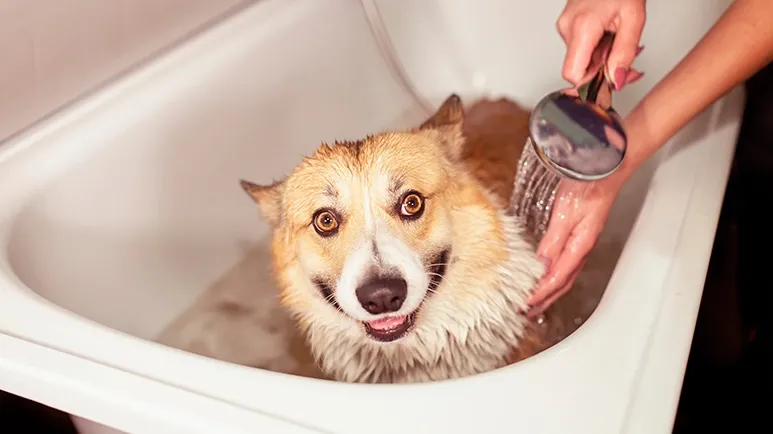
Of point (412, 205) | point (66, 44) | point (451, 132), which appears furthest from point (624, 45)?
point (66, 44)

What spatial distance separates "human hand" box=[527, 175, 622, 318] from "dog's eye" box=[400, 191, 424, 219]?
27 cm

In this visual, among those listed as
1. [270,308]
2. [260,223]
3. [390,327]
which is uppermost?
[390,327]

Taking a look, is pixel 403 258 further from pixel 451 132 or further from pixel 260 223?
pixel 260 223

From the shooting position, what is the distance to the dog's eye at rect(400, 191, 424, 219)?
1082 mm

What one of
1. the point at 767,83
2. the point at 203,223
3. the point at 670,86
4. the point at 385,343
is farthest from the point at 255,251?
the point at 767,83

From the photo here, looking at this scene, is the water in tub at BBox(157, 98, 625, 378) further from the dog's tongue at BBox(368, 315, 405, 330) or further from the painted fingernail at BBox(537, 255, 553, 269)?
the dog's tongue at BBox(368, 315, 405, 330)

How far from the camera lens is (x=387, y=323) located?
1067 mm

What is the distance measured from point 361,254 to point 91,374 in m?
0.40

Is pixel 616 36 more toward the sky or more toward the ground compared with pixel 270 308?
more toward the sky

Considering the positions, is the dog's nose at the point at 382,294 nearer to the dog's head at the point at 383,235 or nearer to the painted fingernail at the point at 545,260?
the dog's head at the point at 383,235

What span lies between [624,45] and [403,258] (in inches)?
19.9

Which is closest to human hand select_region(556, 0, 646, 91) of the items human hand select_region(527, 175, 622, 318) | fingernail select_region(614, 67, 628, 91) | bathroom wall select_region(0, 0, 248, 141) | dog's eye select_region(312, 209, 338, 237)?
fingernail select_region(614, 67, 628, 91)

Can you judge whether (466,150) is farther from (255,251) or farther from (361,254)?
(255,251)

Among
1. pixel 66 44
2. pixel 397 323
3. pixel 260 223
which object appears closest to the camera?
pixel 397 323
